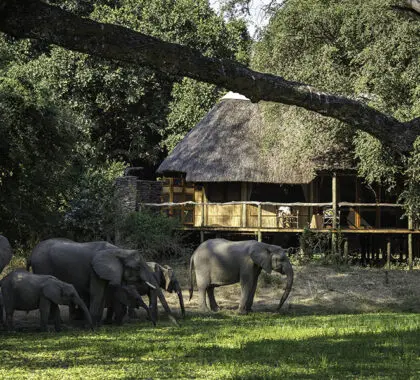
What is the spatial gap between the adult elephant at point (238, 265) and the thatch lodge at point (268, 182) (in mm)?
9216

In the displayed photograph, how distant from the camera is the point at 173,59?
9969 mm

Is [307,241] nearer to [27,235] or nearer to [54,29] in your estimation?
[27,235]

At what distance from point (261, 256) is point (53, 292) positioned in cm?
480

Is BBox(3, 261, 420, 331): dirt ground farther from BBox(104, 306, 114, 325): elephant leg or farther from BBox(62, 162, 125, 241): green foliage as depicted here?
BBox(62, 162, 125, 241): green foliage

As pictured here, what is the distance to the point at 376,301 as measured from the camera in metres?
19.8

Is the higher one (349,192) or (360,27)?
(360,27)

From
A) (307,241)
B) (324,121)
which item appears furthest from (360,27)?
(307,241)

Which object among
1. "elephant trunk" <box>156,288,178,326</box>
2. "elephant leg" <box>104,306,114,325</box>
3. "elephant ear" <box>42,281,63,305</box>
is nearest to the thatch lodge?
"elephant leg" <box>104,306,114,325</box>

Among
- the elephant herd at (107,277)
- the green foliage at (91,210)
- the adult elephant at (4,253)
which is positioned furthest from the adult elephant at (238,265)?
the green foliage at (91,210)

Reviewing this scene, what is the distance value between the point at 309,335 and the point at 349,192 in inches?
805

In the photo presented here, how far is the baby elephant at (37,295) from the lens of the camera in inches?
561

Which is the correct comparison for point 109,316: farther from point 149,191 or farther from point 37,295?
point 149,191

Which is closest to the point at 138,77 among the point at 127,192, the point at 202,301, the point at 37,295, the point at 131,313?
the point at 127,192

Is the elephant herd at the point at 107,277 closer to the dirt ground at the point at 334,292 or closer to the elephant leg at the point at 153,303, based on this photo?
the elephant leg at the point at 153,303
